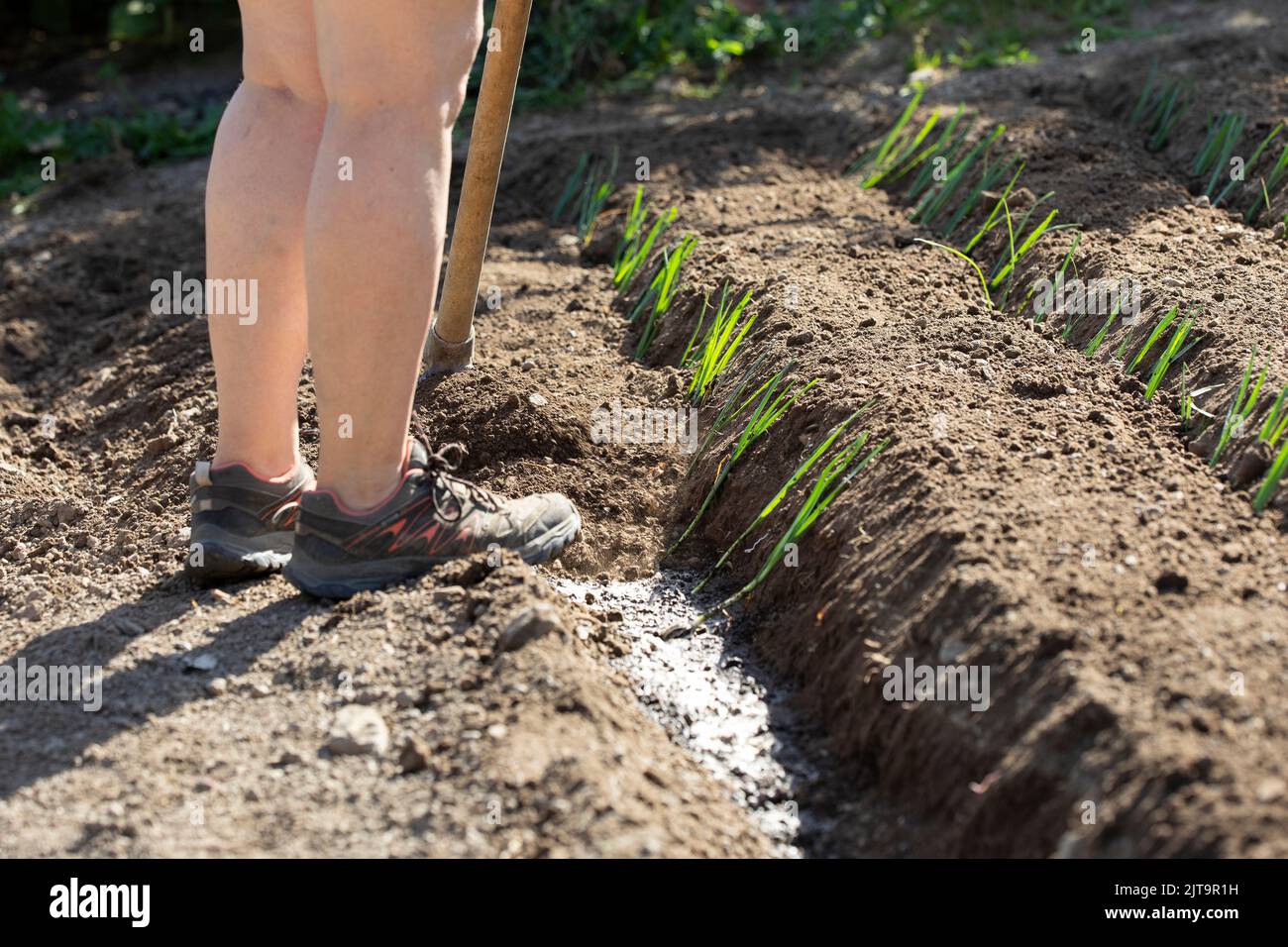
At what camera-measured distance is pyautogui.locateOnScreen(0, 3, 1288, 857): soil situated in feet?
5.35

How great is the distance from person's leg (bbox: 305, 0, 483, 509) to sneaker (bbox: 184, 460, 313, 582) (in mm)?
336

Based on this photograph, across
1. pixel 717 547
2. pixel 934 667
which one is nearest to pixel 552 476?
pixel 717 547

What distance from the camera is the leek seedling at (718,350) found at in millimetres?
2846

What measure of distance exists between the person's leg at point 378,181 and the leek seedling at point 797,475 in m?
0.76

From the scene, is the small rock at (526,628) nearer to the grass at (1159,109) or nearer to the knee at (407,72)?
the knee at (407,72)

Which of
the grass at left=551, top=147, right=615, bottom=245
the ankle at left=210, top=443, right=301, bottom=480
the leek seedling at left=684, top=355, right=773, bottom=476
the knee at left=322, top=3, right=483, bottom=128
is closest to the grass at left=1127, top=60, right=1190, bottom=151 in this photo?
the grass at left=551, top=147, right=615, bottom=245

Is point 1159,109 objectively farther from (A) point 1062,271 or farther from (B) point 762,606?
(B) point 762,606

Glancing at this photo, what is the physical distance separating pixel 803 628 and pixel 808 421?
0.50 metres

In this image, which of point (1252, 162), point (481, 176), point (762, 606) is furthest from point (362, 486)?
point (1252, 162)

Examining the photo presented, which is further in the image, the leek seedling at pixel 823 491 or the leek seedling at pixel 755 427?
Result: the leek seedling at pixel 755 427

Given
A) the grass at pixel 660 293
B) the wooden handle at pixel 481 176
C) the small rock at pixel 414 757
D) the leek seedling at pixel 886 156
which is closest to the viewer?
the small rock at pixel 414 757

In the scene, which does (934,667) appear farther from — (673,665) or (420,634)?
(420,634)

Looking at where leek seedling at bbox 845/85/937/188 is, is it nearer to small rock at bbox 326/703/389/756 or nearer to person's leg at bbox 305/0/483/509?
person's leg at bbox 305/0/483/509

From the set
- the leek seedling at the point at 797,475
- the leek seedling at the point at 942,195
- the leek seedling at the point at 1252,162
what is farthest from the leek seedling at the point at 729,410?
the leek seedling at the point at 1252,162
